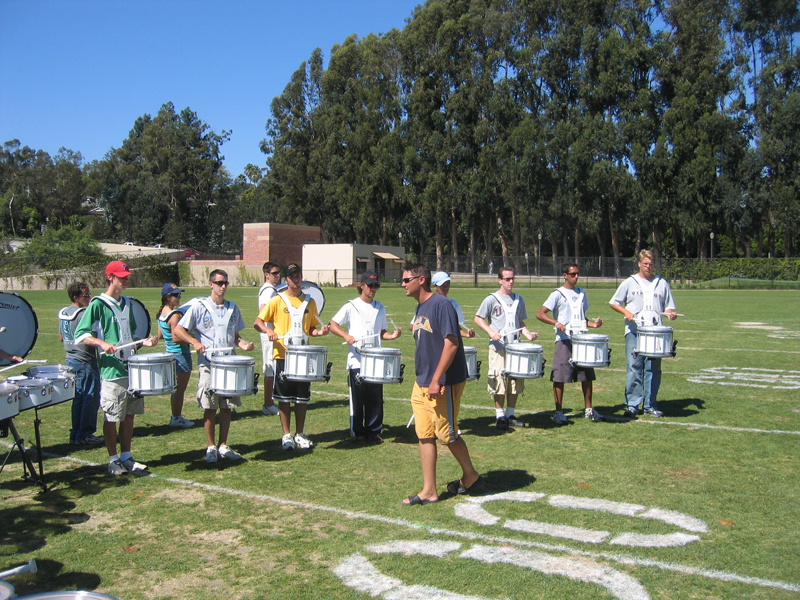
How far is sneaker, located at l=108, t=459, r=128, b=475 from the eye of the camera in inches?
265

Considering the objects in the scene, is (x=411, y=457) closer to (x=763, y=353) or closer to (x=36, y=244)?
(x=763, y=353)

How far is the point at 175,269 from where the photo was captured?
61.8m

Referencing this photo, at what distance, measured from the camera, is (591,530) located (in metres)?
5.27

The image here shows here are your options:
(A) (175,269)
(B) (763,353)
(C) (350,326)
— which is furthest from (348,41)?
(C) (350,326)

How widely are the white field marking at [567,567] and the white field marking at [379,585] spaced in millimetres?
575

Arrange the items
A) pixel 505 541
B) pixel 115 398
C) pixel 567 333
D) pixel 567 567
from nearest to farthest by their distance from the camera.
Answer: pixel 567 567 < pixel 505 541 < pixel 115 398 < pixel 567 333

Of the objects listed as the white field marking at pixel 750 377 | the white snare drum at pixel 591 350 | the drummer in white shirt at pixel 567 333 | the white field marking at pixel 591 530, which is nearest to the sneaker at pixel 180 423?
the white field marking at pixel 591 530

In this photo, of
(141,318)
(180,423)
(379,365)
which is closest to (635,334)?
(379,365)

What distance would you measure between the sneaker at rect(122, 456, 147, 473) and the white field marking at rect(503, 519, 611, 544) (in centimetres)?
372

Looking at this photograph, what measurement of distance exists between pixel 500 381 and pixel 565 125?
2200 inches

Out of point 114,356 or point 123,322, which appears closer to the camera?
point 114,356

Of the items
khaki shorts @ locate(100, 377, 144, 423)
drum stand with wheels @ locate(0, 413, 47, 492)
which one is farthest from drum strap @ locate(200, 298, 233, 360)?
drum stand with wheels @ locate(0, 413, 47, 492)

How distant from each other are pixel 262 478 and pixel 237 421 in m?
2.75

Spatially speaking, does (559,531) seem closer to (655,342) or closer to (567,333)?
(567,333)
